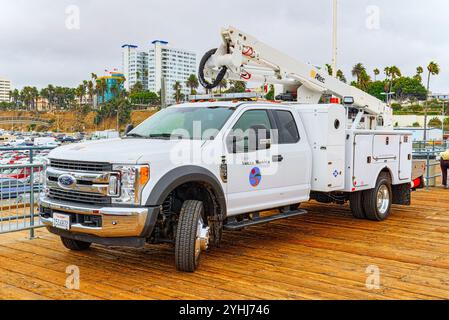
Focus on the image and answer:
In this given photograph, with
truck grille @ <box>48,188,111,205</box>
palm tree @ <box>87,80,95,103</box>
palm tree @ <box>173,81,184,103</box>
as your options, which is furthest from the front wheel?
palm tree @ <box>87,80,95,103</box>

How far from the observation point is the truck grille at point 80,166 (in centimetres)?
543

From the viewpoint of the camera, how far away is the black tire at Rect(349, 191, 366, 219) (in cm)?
905

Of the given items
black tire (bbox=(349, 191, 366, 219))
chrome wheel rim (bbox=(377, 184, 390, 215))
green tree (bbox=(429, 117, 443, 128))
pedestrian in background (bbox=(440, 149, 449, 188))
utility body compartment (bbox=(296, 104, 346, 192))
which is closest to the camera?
utility body compartment (bbox=(296, 104, 346, 192))

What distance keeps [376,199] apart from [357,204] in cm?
34

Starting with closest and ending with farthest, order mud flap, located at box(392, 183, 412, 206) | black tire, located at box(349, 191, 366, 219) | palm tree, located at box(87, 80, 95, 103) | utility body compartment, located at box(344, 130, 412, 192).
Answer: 1. utility body compartment, located at box(344, 130, 412, 192)
2. black tire, located at box(349, 191, 366, 219)
3. mud flap, located at box(392, 183, 412, 206)
4. palm tree, located at box(87, 80, 95, 103)

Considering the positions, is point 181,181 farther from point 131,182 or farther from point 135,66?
point 135,66

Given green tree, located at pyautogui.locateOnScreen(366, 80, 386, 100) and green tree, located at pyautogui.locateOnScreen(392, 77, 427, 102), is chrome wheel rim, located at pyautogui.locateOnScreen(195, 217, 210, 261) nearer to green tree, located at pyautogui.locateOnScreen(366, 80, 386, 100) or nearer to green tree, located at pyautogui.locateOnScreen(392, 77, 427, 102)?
green tree, located at pyautogui.locateOnScreen(366, 80, 386, 100)

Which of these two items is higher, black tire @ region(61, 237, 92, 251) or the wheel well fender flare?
the wheel well fender flare

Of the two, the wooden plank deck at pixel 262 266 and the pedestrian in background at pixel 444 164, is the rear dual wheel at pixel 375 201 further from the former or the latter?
the pedestrian in background at pixel 444 164

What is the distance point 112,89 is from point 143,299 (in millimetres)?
151523

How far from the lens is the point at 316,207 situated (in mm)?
10875

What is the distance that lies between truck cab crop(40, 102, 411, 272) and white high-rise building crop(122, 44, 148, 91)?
475ft

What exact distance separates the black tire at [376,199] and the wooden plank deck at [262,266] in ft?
1.25

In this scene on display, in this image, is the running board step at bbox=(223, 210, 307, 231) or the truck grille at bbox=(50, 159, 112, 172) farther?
the running board step at bbox=(223, 210, 307, 231)
